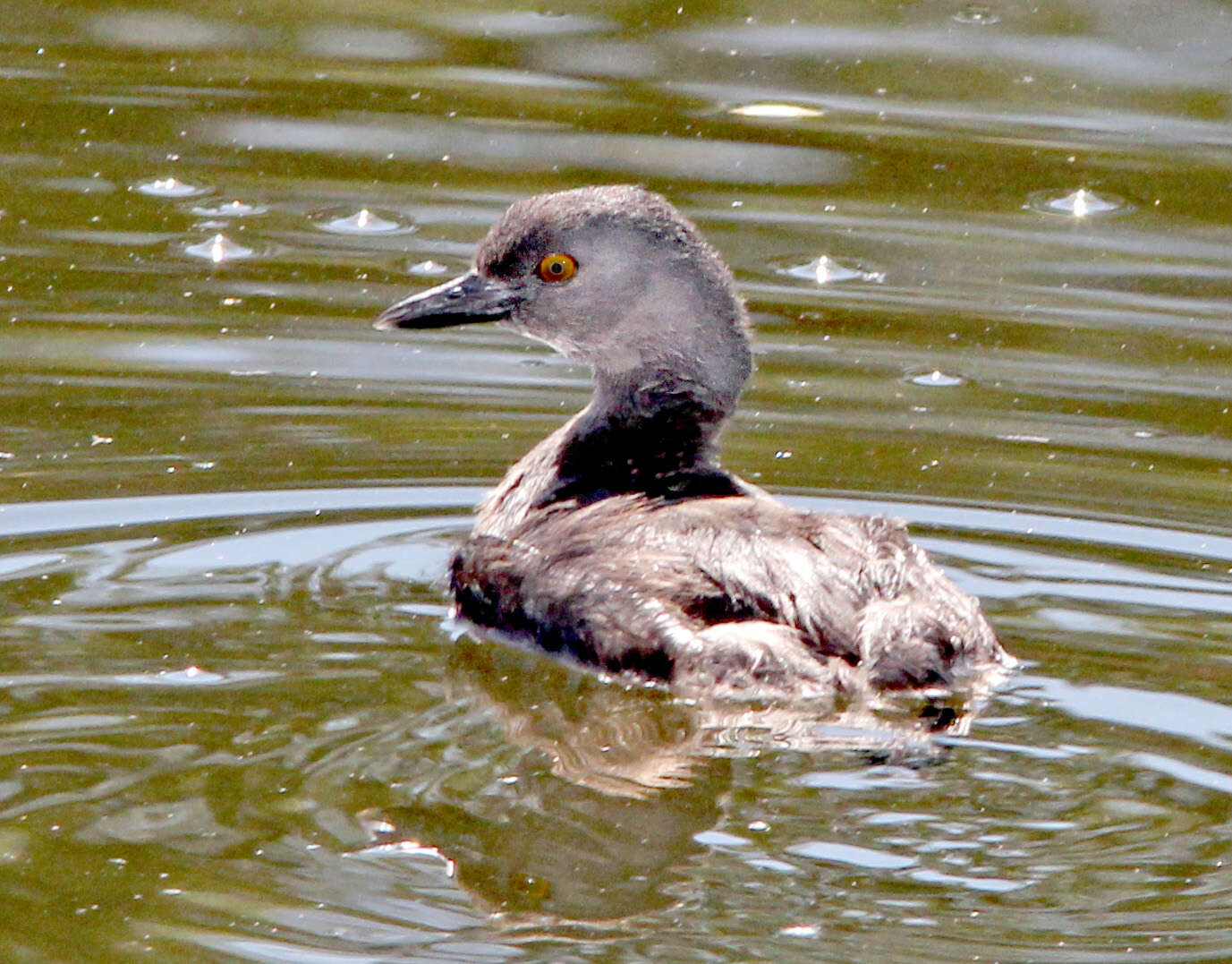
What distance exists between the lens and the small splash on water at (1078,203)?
10.0 metres

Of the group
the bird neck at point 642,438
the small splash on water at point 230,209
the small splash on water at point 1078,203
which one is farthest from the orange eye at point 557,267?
the small splash on water at point 1078,203

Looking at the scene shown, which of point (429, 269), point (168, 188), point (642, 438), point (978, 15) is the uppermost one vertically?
point (978, 15)

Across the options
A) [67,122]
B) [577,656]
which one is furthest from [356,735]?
[67,122]

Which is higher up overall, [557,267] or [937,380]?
[557,267]

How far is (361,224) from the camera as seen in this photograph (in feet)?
32.1

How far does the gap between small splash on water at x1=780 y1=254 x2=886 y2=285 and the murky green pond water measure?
2 cm

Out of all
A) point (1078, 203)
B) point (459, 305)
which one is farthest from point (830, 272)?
point (459, 305)

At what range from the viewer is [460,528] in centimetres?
753

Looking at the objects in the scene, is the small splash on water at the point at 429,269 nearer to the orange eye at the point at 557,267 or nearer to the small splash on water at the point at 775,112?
the small splash on water at the point at 775,112

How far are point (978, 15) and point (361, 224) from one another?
2945 mm

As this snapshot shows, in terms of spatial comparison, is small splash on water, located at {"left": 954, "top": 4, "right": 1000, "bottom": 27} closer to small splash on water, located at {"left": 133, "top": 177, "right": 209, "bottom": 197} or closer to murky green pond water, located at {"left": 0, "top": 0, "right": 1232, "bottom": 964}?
murky green pond water, located at {"left": 0, "top": 0, "right": 1232, "bottom": 964}

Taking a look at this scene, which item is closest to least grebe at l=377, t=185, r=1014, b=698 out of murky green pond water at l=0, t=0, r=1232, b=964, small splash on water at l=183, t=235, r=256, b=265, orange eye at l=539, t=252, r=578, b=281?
orange eye at l=539, t=252, r=578, b=281

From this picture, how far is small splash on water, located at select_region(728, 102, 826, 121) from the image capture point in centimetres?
1054

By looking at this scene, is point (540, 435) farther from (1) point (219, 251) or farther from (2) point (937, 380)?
(1) point (219, 251)
